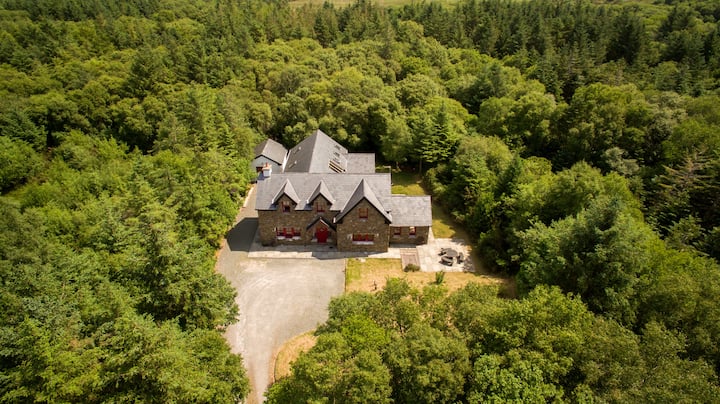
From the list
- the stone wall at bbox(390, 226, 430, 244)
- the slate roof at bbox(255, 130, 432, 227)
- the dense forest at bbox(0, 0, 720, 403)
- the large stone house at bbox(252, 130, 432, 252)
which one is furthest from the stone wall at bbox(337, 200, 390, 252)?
the dense forest at bbox(0, 0, 720, 403)

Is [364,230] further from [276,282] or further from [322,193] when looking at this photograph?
[276,282]

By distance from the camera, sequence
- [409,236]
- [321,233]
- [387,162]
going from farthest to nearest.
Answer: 1. [387,162]
2. [409,236]
3. [321,233]

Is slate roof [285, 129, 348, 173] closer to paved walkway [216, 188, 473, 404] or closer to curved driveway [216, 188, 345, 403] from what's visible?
paved walkway [216, 188, 473, 404]

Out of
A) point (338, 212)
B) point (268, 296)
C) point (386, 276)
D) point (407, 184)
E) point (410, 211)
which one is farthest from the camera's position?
point (407, 184)

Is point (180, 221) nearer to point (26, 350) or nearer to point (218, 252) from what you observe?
point (218, 252)

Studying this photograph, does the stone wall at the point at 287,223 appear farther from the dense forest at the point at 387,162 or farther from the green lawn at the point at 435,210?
the green lawn at the point at 435,210

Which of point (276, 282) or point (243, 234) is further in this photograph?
point (243, 234)

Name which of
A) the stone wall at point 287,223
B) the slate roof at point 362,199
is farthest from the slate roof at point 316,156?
the slate roof at point 362,199

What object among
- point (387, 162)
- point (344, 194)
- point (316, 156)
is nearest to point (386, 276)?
point (344, 194)

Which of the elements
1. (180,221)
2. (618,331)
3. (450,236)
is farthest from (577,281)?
(180,221)
